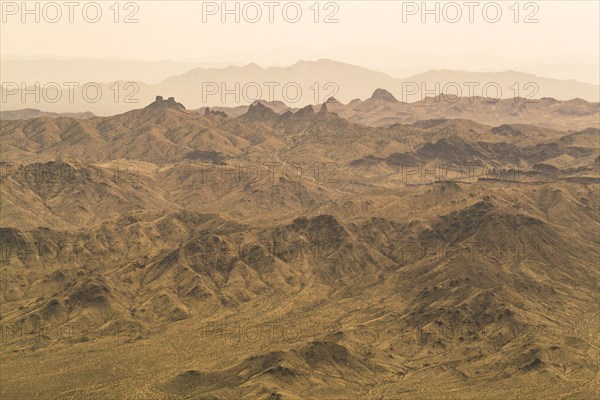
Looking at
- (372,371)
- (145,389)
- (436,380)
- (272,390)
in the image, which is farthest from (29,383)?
(436,380)

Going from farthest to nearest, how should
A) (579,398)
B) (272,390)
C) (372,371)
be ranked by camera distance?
(372,371) < (579,398) < (272,390)

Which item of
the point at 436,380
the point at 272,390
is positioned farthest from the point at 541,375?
the point at 272,390

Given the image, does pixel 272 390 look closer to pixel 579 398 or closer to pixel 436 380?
pixel 436 380

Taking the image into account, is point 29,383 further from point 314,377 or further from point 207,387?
point 314,377

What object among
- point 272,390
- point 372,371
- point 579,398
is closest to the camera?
point 272,390

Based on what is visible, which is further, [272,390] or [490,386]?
[490,386]

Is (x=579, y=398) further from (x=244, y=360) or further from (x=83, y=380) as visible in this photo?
(x=83, y=380)

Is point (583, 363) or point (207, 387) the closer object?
point (207, 387)
